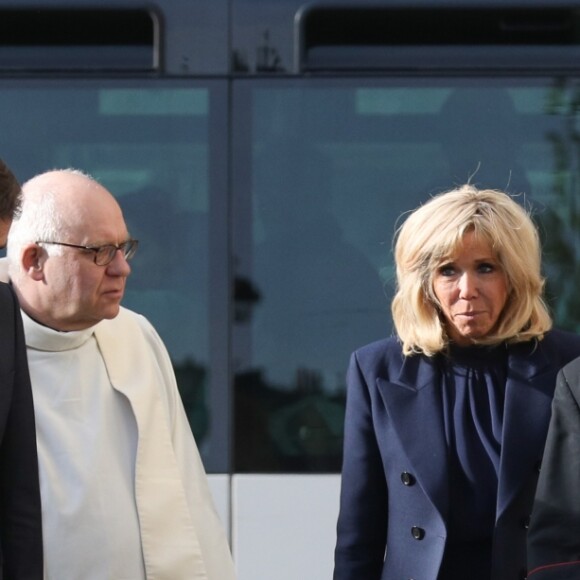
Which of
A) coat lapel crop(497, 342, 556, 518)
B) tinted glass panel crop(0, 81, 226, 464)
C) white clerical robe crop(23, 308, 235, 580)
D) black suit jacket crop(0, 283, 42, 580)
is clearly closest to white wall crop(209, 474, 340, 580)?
tinted glass panel crop(0, 81, 226, 464)

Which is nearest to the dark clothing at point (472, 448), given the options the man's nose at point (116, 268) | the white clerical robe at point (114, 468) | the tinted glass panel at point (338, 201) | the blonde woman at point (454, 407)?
Answer: the blonde woman at point (454, 407)

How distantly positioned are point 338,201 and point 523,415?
1.62m

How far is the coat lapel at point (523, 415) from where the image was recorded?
9.10ft

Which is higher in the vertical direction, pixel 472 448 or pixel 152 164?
pixel 152 164

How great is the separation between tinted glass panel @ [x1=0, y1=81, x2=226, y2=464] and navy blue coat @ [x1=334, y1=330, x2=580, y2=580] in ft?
4.35

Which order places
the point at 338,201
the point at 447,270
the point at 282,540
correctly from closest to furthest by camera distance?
the point at 447,270, the point at 282,540, the point at 338,201

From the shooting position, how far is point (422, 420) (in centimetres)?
291

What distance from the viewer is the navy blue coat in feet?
9.14

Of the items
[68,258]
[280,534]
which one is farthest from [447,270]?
[280,534]

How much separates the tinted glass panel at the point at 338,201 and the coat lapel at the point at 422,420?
4.26 ft

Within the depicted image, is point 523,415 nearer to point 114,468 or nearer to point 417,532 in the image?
point 417,532

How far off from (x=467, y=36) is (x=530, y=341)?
1709mm

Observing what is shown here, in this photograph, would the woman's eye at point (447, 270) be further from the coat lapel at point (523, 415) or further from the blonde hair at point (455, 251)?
the coat lapel at point (523, 415)

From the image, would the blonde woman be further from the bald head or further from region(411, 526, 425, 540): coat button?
the bald head
